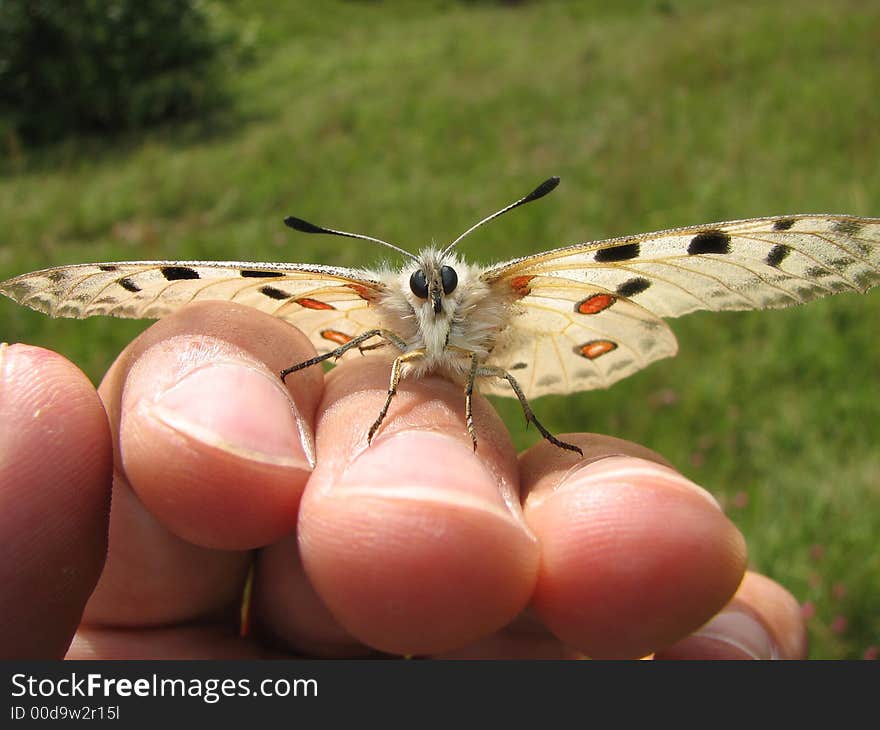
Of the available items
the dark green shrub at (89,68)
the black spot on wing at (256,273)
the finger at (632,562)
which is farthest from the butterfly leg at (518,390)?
the dark green shrub at (89,68)

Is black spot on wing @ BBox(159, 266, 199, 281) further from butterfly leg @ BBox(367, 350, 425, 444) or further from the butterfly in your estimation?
butterfly leg @ BBox(367, 350, 425, 444)

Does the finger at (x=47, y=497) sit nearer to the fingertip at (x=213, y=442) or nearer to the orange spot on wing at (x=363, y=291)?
the fingertip at (x=213, y=442)

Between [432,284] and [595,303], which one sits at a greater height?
[432,284]

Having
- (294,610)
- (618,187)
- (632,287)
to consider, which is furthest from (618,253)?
(618,187)

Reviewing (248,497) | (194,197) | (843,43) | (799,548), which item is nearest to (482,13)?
(843,43)

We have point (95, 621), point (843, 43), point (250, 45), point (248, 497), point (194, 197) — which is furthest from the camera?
point (250, 45)

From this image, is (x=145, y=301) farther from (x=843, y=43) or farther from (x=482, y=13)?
(x=482, y=13)

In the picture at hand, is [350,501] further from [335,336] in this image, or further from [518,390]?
[335,336]
